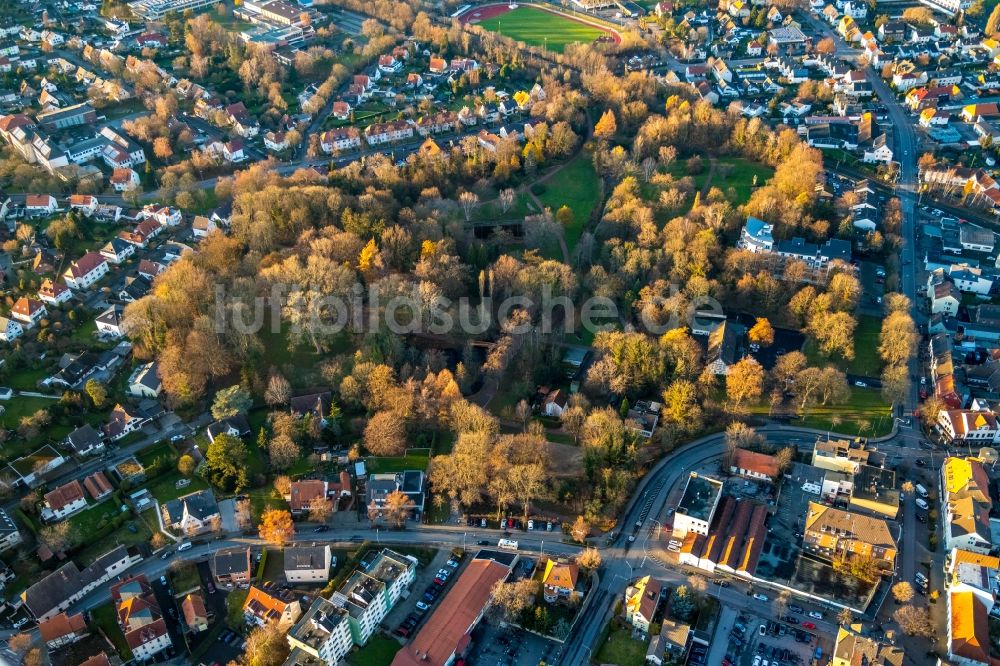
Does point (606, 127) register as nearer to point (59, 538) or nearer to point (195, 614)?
point (195, 614)

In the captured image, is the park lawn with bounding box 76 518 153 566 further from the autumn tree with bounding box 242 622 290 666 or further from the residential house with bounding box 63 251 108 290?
the residential house with bounding box 63 251 108 290

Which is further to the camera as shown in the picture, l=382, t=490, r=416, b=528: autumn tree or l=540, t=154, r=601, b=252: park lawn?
l=540, t=154, r=601, b=252: park lawn

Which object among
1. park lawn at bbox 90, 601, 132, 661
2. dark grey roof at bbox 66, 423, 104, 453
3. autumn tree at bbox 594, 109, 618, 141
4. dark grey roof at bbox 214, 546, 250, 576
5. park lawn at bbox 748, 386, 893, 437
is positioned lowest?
park lawn at bbox 90, 601, 132, 661

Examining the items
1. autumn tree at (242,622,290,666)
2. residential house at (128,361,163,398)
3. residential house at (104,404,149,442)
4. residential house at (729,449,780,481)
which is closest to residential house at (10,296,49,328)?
residential house at (128,361,163,398)

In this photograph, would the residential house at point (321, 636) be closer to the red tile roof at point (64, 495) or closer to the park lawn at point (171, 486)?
the park lawn at point (171, 486)

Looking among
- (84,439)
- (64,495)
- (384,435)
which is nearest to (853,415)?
(384,435)

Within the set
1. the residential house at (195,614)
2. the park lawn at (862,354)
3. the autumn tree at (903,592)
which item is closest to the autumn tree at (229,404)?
the residential house at (195,614)
